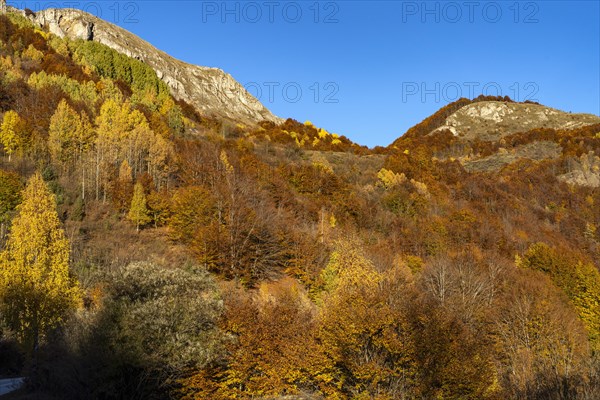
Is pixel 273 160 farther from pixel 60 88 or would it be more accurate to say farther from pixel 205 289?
pixel 205 289

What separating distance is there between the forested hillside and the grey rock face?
2041 cm

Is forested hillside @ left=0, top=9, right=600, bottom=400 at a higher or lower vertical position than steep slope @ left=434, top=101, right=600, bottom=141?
lower

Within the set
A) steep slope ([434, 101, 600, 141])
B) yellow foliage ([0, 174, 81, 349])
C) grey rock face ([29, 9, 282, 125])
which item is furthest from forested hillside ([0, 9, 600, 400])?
steep slope ([434, 101, 600, 141])

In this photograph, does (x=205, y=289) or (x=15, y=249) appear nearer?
(x=205, y=289)

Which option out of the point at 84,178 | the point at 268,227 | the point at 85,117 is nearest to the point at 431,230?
the point at 268,227

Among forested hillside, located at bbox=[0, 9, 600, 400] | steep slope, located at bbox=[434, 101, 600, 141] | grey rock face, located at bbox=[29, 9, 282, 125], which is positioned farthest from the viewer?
steep slope, located at bbox=[434, 101, 600, 141]

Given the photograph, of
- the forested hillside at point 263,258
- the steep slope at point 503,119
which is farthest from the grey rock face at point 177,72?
the steep slope at point 503,119

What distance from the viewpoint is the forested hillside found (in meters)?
16.1

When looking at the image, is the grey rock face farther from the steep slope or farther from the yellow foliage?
the yellow foliage

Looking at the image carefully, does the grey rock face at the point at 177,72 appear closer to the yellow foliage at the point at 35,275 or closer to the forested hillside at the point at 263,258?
the forested hillside at the point at 263,258

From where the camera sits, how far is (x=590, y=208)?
83.1m

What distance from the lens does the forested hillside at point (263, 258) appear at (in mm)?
16094

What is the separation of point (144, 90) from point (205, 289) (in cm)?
9931

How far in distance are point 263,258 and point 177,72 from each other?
122851 millimetres
